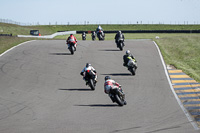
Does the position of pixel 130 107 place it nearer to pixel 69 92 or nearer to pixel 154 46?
pixel 69 92

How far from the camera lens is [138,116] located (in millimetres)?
14469

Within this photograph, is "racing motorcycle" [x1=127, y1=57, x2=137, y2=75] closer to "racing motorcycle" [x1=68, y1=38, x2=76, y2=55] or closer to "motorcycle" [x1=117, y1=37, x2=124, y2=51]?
"racing motorcycle" [x1=68, y1=38, x2=76, y2=55]

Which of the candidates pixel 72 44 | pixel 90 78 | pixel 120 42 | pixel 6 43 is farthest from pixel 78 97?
pixel 6 43

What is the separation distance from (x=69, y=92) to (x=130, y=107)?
4.48m

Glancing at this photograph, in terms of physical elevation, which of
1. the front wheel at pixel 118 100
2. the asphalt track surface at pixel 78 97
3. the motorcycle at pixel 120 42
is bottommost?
the asphalt track surface at pixel 78 97

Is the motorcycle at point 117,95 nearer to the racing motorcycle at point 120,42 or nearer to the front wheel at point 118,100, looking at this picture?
the front wheel at point 118,100

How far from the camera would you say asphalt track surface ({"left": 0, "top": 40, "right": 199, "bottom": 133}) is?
43.1 ft

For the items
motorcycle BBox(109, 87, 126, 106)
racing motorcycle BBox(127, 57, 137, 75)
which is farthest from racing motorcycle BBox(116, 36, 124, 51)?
motorcycle BBox(109, 87, 126, 106)

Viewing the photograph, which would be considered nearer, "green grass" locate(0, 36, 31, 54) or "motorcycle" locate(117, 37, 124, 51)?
"motorcycle" locate(117, 37, 124, 51)

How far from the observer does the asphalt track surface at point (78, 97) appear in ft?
43.1

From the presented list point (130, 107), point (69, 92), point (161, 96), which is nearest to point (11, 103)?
point (69, 92)

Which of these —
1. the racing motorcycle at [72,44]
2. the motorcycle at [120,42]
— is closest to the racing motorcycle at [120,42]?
the motorcycle at [120,42]

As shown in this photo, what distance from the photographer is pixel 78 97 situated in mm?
18297

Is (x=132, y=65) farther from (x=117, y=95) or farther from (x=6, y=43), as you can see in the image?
(x=6, y=43)
